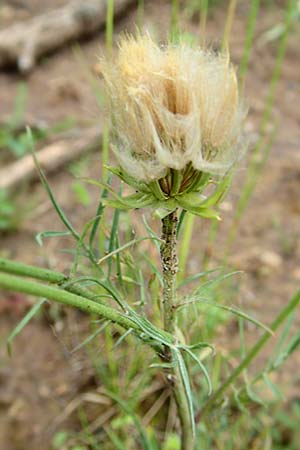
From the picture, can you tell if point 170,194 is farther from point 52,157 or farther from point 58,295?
point 52,157

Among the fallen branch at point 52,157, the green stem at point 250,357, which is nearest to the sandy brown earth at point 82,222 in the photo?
the fallen branch at point 52,157

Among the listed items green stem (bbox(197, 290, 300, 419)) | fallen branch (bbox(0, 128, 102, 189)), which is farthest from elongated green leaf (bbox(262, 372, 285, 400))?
fallen branch (bbox(0, 128, 102, 189))

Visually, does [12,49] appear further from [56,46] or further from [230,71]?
[230,71]

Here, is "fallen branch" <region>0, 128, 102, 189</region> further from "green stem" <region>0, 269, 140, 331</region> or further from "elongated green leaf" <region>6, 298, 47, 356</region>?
"green stem" <region>0, 269, 140, 331</region>

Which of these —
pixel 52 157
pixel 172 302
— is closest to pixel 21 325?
pixel 172 302

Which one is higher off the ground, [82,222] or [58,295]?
[82,222]

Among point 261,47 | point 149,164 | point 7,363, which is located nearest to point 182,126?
point 149,164

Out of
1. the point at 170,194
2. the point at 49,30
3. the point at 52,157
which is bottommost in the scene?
the point at 170,194
